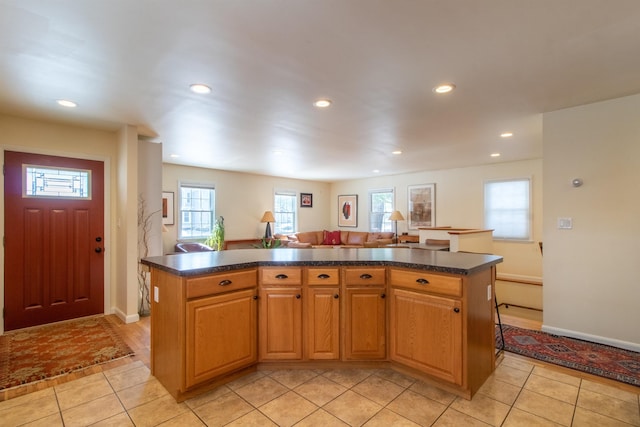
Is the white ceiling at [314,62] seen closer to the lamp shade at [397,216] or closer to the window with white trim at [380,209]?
the lamp shade at [397,216]

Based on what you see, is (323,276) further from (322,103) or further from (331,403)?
(322,103)

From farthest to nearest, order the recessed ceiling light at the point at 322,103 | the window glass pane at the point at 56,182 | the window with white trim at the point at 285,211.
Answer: the window with white trim at the point at 285,211, the window glass pane at the point at 56,182, the recessed ceiling light at the point at 322,103

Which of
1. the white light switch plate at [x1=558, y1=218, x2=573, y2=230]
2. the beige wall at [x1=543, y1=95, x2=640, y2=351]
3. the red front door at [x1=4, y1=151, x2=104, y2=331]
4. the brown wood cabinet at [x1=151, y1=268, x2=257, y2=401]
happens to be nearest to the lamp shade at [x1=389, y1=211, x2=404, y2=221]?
the beige wall at [x1=543, y1=95, x2=640, y2=351]

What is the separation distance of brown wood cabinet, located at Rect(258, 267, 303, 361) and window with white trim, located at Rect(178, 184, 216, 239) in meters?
4.93

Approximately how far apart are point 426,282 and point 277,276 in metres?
1.14

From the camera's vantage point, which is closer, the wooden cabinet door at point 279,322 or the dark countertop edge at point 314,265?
the dark countertop edge at point 314,265

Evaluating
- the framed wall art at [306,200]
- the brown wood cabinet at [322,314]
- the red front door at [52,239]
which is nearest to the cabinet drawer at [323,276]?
the brown wood cabinet at [322,314]

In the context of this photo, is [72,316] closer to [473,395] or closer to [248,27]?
[248,27]

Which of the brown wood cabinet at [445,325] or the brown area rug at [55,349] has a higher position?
the brown wood cabinet at [445,325]

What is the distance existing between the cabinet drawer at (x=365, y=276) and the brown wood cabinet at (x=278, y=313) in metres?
0.43

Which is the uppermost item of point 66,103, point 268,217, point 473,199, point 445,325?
point 66,103

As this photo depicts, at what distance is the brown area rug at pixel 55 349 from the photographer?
8.45 ft

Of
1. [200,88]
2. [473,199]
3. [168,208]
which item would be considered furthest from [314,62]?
[473,199]

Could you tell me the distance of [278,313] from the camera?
8.32 feet
